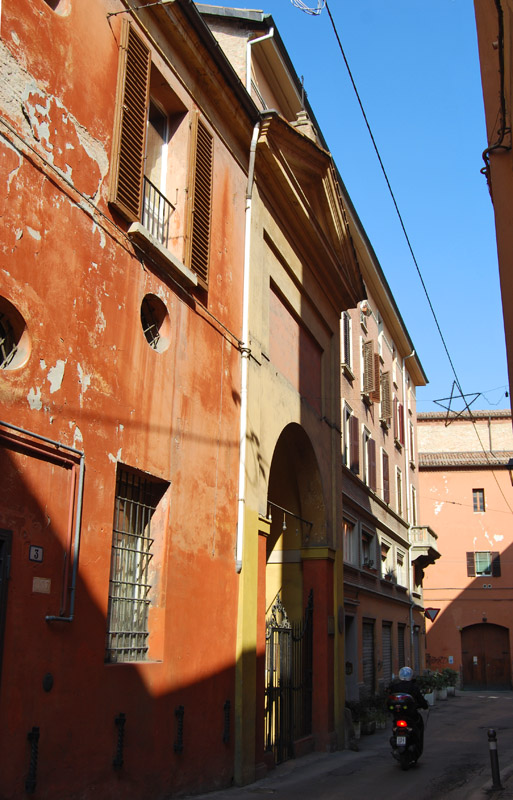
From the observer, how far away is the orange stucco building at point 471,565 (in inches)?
1586

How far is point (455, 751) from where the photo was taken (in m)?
15.4

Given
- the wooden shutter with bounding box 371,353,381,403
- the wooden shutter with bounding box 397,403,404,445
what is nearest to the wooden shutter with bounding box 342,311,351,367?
the wooden shutter with bounding box 371,353,381,403

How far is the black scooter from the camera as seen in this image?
1282 centimetres

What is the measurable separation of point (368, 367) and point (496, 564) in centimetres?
1893

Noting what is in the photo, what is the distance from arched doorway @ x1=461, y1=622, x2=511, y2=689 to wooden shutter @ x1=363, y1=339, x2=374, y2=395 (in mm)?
19361

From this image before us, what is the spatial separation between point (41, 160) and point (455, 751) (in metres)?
13.2

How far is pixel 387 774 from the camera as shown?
41.1 ft

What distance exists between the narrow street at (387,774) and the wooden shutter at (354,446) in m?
7.60

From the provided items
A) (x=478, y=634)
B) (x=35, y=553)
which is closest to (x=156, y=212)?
(x=35, y=553)

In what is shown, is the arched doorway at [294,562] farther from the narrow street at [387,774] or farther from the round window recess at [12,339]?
A: the round window recess at [12,339]

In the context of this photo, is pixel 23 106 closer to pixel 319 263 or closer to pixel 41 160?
pixel 41 160

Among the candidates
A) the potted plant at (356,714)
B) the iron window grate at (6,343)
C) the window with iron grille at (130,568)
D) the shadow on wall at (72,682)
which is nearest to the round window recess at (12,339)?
the iron window grate at (6,343)

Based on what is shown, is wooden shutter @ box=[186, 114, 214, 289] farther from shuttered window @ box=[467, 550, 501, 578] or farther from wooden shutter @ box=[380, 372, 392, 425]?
shuttered window @ box=[467, 550, 501, 578]

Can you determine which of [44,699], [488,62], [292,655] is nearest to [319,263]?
[488,62]
